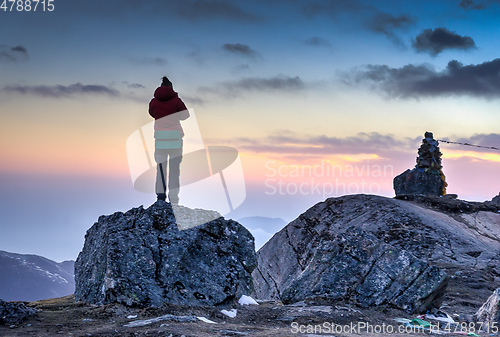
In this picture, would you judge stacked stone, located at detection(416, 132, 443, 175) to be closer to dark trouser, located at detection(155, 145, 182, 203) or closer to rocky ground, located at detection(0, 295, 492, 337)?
rocky ground, located at detection(0, 295, 492, 337)

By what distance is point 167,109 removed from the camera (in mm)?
10141

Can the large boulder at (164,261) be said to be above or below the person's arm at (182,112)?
below

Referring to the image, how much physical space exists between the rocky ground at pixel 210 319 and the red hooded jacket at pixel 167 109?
378 centimetres

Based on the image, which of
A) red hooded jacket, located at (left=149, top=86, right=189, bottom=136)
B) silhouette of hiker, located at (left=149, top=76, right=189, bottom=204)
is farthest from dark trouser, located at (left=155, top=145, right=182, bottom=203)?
red hooded jacket, located at (left=149, top=86, right=189, bottom=136)

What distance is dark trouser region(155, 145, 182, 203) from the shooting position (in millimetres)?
9992

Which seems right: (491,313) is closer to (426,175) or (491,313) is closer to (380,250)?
(380,250)

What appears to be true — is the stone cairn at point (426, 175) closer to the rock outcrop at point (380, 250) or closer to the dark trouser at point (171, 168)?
the rock outcrop at point (380, 250)

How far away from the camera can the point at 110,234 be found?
9047mm

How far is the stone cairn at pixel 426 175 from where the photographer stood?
29578 mm

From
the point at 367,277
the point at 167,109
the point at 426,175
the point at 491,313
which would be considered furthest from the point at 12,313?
the point at 426,175

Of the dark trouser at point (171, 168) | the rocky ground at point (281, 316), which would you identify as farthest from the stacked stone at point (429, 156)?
the dark trouser at point (171, 168)

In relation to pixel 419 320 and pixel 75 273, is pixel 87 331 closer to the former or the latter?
pixel 75 273

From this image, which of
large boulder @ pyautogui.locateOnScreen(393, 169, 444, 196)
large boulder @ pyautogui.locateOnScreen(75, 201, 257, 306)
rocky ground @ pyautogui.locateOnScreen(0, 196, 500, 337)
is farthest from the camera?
large boulder @ pyautogui.locateOnScreen(393, 169, 444, 196)

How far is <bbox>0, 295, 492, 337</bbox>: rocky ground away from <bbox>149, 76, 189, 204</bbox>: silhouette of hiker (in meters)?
2.76
